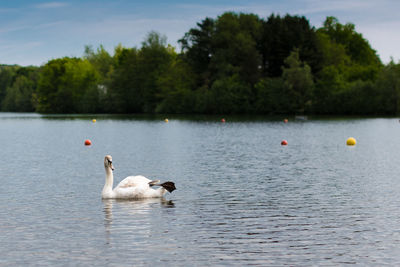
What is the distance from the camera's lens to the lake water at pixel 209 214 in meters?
12.8

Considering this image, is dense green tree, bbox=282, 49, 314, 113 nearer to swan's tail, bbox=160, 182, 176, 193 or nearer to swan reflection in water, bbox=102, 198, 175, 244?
swan's tail, bbox=160, 182, 176, 193

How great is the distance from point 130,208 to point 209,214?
2828 mm

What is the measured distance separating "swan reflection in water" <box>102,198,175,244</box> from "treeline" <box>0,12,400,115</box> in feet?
333

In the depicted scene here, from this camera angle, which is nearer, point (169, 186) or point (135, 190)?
point (169, 186)

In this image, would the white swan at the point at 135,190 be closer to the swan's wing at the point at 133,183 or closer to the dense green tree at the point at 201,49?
the swan's wing at the point at 133,183

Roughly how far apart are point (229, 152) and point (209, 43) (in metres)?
96.3

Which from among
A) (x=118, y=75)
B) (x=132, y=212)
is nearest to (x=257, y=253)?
(x=132, y=212)

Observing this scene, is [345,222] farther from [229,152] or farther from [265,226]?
[229,152]

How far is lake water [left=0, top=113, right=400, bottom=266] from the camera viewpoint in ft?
42.1

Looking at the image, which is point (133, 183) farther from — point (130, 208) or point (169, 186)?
A: point (130, 208)

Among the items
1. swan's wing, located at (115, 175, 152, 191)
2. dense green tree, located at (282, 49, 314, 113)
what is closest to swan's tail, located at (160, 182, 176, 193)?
swan's wing, located at (115, 175, 152, 191)

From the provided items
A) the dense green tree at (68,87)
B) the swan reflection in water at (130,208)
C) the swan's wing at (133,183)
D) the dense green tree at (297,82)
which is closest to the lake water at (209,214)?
the swan reflection in water at (130,208)

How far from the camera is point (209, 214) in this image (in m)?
17.6

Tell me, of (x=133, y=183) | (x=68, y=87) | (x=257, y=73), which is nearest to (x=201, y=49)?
(x=257, y=73)
